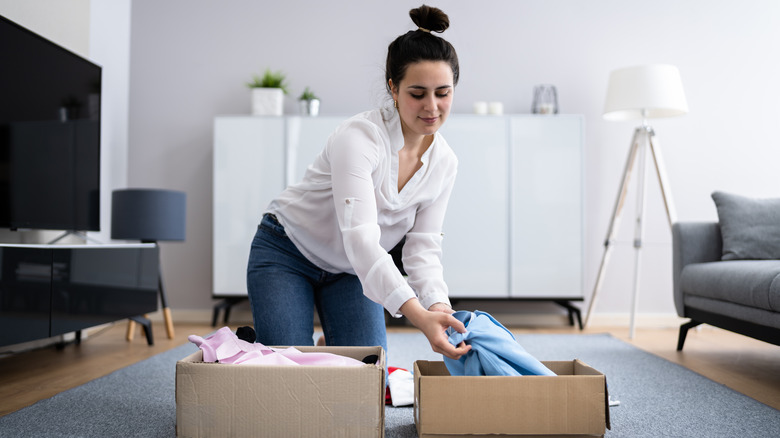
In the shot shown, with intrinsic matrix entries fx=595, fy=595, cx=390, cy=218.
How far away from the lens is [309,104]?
12.2 feet

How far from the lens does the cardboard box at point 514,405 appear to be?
42.8 inches

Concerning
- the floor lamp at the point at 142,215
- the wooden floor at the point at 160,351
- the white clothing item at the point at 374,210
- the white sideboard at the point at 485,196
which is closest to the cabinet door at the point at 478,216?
the white sideboard at the point at 485,196

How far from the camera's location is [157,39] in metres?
4.02

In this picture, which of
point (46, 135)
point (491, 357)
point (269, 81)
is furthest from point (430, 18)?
point (269, 81)

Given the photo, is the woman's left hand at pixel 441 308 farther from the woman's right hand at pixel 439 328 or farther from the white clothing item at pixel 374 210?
the woman's right hand at pixel 439 328

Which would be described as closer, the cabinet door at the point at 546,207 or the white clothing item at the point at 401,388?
the white clothing item at the point at 401,388

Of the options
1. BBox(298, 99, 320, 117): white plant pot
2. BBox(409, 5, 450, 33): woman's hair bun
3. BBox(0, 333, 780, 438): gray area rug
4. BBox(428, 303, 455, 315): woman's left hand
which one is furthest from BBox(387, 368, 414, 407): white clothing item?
BBox(298, 99, 320, 117): white plant pot

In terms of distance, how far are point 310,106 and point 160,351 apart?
1.72 meters

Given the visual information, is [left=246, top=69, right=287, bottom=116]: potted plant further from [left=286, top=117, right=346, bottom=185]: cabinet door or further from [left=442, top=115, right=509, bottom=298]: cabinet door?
[left=442, top=115, right=509, bottom=298]: cabinet door

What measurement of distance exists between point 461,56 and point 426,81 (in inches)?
106

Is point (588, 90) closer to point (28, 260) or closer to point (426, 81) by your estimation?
point (426, 81)

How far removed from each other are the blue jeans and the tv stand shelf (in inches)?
37.1

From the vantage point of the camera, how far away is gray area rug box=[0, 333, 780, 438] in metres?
1.52

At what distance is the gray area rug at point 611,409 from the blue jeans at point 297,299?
0.88 feet
